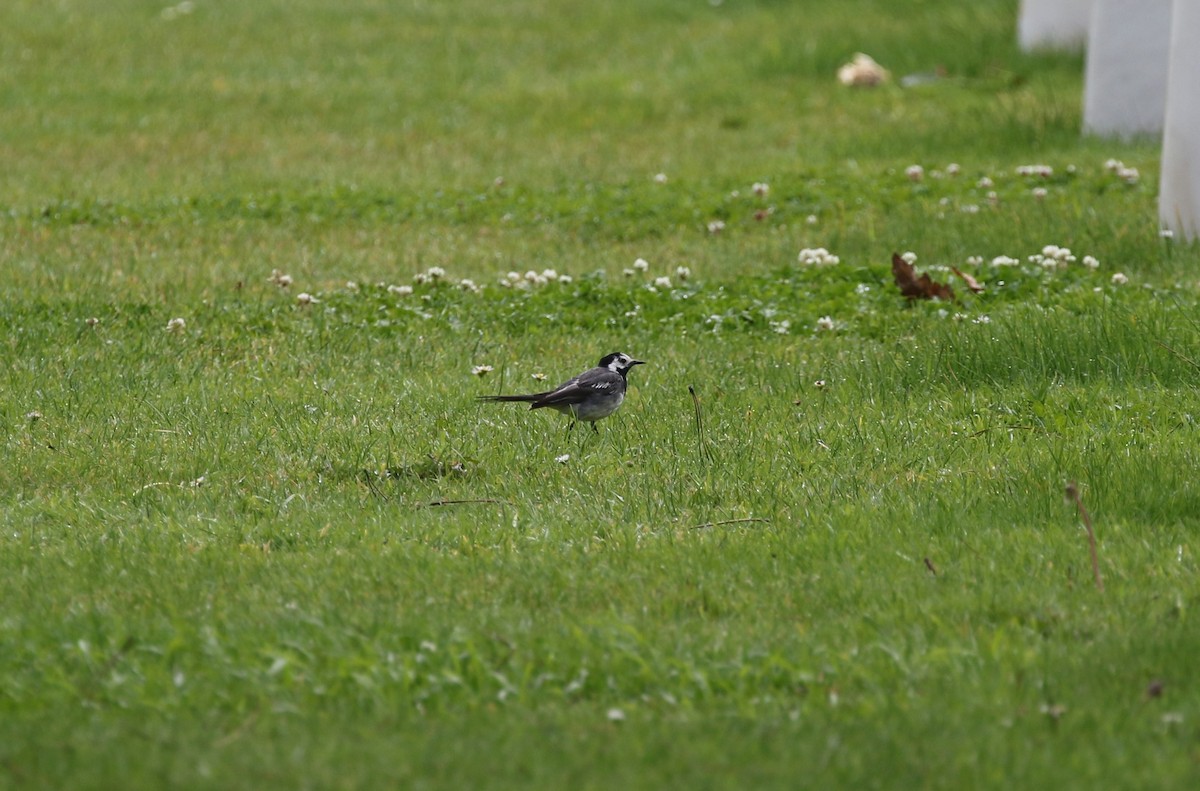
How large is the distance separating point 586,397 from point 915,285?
315 centimetres

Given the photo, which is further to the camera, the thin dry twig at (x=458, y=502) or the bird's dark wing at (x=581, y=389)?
the bird's dark wing at (x=581, y=389)

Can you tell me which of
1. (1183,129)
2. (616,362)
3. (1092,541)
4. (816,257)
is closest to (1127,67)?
(1183,129)

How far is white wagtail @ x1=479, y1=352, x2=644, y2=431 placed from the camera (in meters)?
7.33

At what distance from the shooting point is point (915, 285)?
963 centimetres

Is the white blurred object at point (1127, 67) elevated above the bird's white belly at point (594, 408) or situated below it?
above

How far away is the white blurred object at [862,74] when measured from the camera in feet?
62.0

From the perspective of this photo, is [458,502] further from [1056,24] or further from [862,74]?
[1056,24]

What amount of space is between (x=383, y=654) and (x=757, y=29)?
18552 mm

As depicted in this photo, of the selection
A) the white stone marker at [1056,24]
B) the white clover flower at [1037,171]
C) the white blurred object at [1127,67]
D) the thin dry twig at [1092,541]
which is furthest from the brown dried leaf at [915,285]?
the white stone marker at [1056,24]

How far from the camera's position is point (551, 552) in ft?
19.2

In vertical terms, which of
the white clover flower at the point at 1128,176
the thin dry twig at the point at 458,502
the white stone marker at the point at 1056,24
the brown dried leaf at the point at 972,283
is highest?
the white stone marker at the point at 1056,24

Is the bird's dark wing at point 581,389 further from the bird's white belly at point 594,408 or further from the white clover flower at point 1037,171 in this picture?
the white clover flower at point 1037,171

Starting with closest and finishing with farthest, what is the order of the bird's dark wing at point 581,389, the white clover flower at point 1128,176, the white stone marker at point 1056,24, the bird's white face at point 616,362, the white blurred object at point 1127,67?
the bird's dark wing at point 581,389, the bird's white face at point 616,362, the white clover flower at point 1128,176, the white blurred object at point 1127,67, the white stone marker at point 1056,24

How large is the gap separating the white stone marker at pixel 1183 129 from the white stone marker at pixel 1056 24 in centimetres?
924
